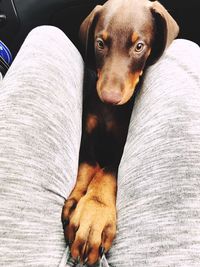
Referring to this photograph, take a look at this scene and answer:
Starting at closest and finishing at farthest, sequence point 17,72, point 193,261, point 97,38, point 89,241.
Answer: point 193,261 → point 89,241 → point 17,72 → point 97,38

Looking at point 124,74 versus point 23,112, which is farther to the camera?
point 124,74

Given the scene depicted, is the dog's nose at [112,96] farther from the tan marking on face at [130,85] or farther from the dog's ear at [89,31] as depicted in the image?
the dog's ear at [89,31]

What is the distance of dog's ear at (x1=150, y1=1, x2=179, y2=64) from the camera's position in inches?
52.5

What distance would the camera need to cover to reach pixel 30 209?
2.99 ft

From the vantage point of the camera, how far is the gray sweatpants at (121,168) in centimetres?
85

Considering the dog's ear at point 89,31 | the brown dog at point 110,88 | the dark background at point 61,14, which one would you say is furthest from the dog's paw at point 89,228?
the dark background at point 61,14

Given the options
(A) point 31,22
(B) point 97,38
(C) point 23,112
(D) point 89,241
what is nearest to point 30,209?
(D) point 89,241

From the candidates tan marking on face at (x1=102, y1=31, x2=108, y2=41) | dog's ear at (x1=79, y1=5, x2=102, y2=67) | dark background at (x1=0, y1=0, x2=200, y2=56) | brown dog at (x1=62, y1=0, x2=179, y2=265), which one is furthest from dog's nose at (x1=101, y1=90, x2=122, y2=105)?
dark background at (x1=0, y1=0, x2=200, y2=56)

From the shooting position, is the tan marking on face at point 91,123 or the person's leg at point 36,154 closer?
the person's leg at point 36,154

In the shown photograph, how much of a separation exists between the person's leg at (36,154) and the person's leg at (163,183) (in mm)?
163

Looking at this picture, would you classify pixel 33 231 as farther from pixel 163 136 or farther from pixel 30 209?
pixel 163 136

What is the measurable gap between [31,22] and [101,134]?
3.02ft

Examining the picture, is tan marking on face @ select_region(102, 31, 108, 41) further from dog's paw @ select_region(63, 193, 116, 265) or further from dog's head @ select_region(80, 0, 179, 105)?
dog's paw @ select_region(63, 193, 116, 265)

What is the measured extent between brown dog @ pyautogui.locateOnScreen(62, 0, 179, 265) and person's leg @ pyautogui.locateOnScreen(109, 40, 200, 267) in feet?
0.22
